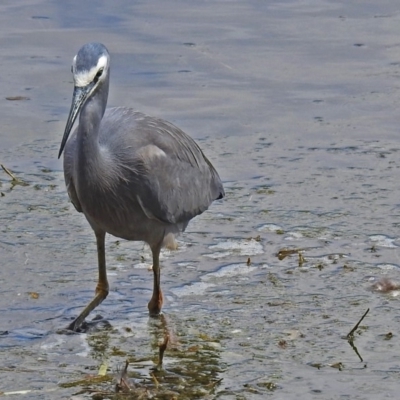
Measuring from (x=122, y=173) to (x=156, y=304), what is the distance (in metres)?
0.77

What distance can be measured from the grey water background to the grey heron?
349mm

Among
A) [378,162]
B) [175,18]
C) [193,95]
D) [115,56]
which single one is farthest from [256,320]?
[175,18]

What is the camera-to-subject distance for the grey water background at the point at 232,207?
5.91 metres

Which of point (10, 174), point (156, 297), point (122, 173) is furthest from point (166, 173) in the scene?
point (10, 174)

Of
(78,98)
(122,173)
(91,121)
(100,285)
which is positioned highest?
(78,98)

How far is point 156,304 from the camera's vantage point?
6598 millimetres

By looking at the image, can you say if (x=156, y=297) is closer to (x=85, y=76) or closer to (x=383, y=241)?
(x=85, y=76)

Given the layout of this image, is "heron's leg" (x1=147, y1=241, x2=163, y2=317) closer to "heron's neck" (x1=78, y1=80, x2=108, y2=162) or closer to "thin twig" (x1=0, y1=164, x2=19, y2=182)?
"heron's neck" (x1=78, y1=80, x2=108, y2=162)

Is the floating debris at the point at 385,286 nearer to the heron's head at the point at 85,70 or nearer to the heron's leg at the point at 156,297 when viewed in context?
the heron's leg at the point at 156,297

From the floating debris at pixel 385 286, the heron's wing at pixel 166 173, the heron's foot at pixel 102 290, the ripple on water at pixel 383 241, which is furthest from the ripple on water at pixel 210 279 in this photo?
the ripple on water at pixel 383 241

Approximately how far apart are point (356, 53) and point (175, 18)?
206 centimetres

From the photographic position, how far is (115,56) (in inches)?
439

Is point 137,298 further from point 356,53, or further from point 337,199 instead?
point 356,53

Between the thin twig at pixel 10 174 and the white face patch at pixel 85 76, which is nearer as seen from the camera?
the white face patch at pixel 85 76
